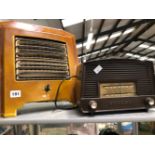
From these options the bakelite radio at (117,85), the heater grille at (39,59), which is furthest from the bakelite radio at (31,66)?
the bakelite radio at (117,85)

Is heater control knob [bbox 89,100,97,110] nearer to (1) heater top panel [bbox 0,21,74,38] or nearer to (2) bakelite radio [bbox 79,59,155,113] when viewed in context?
(2) bakelite radio [bbox 79,59,155,113]

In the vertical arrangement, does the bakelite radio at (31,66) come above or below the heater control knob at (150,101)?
above

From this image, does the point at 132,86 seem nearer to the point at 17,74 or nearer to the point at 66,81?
the point at 66,81

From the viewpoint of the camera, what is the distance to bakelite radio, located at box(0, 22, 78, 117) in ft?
2.14

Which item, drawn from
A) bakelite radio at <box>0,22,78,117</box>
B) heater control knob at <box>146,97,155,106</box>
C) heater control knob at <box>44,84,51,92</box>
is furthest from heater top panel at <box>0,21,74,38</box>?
heater control knob at <box>146,97,155,106</box>

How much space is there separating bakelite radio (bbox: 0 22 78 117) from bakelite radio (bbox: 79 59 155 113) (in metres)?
0.11

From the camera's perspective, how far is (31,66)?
697 millimetres

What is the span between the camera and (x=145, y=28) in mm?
6012

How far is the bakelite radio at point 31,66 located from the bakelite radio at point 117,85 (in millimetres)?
109

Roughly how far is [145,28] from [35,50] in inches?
228

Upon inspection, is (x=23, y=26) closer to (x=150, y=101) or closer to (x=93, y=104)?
(x=93, y=104)

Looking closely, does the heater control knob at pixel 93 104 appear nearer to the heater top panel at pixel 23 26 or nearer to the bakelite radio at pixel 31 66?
the bakelite radio at pixel 31 66

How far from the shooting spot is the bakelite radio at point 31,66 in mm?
651

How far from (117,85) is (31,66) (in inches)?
10.8
